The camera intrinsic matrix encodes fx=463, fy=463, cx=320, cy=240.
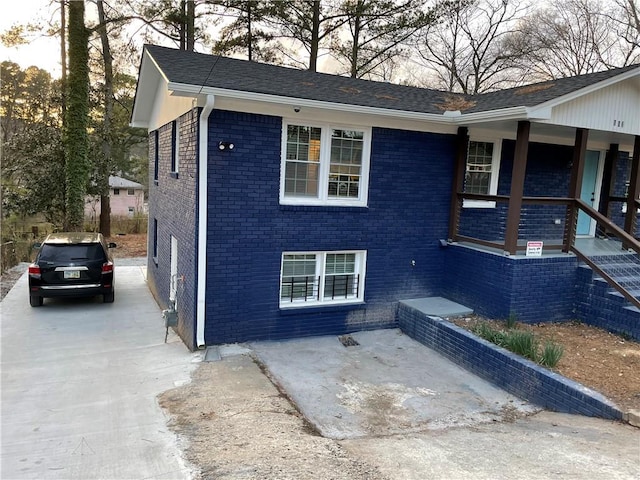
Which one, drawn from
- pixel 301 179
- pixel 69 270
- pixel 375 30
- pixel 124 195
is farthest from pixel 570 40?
pixel 124 195

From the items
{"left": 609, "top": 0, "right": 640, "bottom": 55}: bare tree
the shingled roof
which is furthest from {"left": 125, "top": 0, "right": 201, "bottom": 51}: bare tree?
{"left": 609, "top": 0, "right": 640, "bottom": 55}: bare tree

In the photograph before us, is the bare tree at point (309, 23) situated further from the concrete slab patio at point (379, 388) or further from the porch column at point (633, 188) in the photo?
the concrete slab patio at point (379, 388)

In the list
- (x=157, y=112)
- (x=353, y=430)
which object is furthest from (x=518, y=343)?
(x=157, y=112)

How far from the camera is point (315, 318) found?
812 centimetres

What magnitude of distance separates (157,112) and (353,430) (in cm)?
899

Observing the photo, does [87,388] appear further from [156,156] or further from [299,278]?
[156,156]

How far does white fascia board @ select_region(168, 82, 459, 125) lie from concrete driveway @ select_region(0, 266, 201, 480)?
3.92 m

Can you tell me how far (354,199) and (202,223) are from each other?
2.76 meters

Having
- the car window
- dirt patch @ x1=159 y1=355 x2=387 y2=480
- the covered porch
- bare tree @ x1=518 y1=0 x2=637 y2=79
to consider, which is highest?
bare tree @ x1=518 y1=0 x2=637 y2=79

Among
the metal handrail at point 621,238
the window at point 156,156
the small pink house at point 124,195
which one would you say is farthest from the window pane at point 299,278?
the small pink house at point 124,195

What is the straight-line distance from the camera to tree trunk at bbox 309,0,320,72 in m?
18.5

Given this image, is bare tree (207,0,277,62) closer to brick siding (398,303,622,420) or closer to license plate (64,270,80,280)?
license plate (64,270,80,280)

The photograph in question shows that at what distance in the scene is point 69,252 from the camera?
9.91 meters

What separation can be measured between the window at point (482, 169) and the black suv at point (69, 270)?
7908mm
